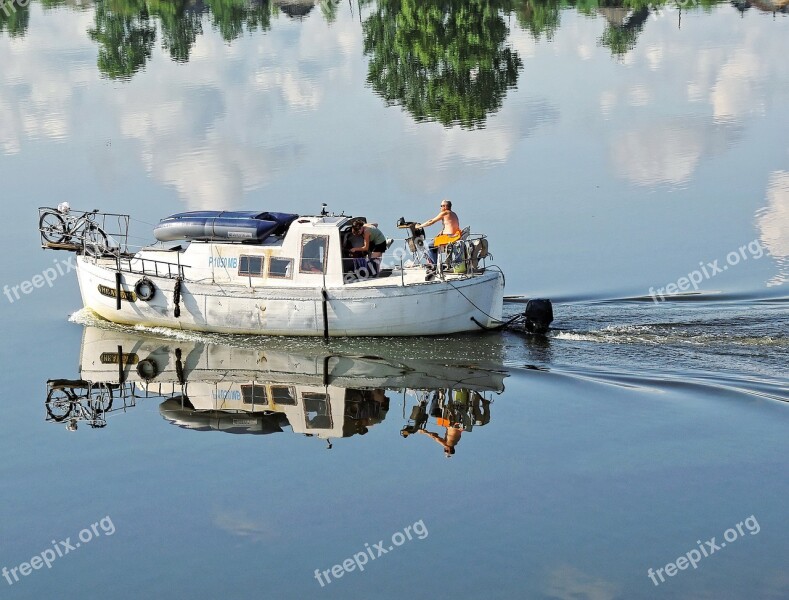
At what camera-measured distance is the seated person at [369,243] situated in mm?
29000

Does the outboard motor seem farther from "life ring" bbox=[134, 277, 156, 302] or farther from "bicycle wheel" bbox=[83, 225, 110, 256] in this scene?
"bicycle wheel" bbox=[83, 225, 110, 256]

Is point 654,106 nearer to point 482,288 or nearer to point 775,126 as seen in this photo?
point 775,126

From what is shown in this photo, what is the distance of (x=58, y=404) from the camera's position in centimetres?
2612

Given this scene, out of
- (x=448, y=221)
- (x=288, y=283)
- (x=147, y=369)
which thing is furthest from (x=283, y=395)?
(x=448, y=221)

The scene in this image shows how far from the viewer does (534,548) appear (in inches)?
736

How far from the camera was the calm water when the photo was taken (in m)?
18.8

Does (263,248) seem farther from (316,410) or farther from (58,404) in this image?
(58,404)

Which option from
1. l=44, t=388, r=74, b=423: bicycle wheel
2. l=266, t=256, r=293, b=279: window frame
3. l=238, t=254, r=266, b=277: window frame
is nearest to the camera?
l=44, t=388, r=74, b=423: bicycle wheel

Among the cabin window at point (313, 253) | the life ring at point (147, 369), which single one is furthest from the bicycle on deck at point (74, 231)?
the cabin window at point (313, 253)

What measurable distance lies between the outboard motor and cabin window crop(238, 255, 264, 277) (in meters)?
6.59

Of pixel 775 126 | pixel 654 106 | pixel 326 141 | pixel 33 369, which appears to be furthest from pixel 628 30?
pixel 33 369

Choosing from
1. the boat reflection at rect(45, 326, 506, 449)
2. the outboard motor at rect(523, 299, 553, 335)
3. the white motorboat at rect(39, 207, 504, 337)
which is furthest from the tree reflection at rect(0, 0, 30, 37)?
the outboard motor at rect(523, 299, 553, 335)

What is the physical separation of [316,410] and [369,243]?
555cm

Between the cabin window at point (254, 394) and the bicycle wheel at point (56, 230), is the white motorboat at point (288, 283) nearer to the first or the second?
the bicycle wheel at point (56, 230)
